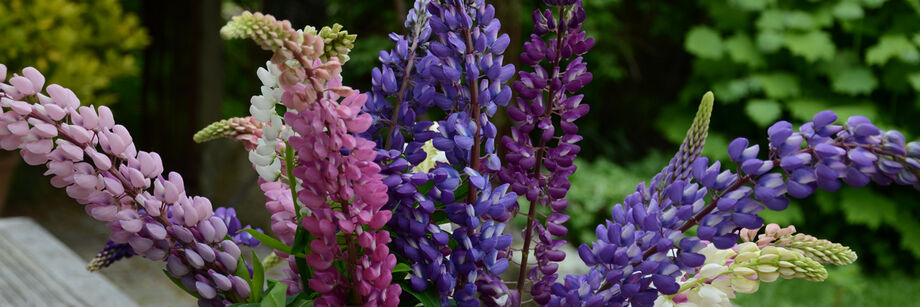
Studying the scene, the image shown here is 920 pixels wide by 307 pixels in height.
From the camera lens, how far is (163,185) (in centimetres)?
46

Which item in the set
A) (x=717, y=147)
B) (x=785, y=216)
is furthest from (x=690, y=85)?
(x=785, y=216)

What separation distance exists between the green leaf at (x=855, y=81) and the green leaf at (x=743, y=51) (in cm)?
47

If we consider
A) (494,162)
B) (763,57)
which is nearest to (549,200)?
(494,162)

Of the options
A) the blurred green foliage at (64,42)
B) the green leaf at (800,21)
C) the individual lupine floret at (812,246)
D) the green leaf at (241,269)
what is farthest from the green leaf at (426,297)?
the green leaf at (800,21)

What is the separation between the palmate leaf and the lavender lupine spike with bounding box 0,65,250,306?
0.29m

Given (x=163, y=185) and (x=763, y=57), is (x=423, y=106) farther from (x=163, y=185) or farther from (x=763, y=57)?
(x=763, y=57)

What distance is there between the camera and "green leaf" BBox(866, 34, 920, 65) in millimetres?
4551

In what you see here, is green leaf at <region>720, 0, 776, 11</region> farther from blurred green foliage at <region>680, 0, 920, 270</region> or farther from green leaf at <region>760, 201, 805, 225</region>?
green leaf at <region>760, 201, 805, 225</region>

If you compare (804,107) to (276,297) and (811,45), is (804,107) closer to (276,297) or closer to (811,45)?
(811,45)

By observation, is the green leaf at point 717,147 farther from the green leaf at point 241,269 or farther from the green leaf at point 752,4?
the green leaf at point 241,269

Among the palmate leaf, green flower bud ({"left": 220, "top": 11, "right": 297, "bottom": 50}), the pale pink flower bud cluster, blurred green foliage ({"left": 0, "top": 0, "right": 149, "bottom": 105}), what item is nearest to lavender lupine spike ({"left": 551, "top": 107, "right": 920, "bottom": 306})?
the palmate leaf

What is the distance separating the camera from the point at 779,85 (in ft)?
16.2

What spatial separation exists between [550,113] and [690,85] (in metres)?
5.20

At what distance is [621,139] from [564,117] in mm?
5767
